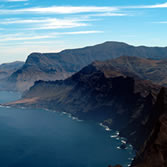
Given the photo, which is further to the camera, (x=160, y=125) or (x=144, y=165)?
(x=160, y=125)

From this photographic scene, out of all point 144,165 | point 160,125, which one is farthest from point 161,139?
point 144,165

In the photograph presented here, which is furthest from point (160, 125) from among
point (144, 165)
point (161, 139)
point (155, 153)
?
point (144, 165)

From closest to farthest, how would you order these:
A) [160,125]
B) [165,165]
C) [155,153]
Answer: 1. [165,165]
2. [155,153]
3. [160,125]

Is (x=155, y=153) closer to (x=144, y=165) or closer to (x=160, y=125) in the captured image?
(x=144, y=165)

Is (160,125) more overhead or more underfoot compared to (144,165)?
more overhead

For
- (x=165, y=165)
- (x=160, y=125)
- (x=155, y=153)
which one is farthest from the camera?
(x=160, y=125)

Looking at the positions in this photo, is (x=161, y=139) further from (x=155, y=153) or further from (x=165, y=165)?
(x=165, y=165)

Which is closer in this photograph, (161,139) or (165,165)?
(165,165)
